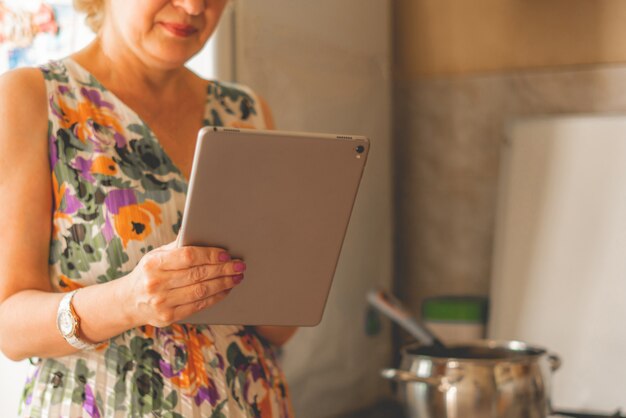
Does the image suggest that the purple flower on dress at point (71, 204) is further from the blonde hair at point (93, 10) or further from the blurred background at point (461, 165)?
the blurred background at point (461, 165)

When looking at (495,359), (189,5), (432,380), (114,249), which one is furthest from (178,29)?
(495,359)

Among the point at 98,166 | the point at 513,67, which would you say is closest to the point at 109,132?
the point at 98,166

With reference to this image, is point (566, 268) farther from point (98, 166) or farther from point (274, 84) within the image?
point (98, 166)

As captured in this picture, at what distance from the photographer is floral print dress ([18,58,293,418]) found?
0.82 meters

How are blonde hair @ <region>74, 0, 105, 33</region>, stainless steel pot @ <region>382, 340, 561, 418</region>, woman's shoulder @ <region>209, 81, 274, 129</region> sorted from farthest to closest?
stainless steel pot @ <region>382, 340, 561, 418</region>, woman's shoulder @ <region>209, 81, 274, 129</region>, blonde hair @ <region>74, 0, 105, 33</region>

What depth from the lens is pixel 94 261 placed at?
819mm

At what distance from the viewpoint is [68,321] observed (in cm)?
77

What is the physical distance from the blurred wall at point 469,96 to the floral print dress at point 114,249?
3.23 ft

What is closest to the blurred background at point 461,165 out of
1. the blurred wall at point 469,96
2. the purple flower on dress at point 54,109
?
the blurred wall at point 469,96

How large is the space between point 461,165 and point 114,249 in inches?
43.3

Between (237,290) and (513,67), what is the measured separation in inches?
43.9

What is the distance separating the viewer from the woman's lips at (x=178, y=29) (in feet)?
2.80

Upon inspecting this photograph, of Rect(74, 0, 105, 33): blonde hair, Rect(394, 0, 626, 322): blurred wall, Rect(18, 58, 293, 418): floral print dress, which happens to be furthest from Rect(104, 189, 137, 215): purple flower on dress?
Rect(394, 0, 626, 322): blurred wall

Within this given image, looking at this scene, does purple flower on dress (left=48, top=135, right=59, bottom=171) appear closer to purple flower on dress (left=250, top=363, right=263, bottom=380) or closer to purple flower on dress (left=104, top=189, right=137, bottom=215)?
purple flower on dress (left=104, top=189, right=137, bottom=215)
